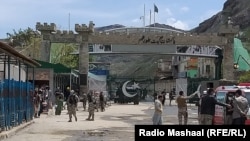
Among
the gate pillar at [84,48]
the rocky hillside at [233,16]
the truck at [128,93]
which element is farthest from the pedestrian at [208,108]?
the rocky hillside at [233,16]

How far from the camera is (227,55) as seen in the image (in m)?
56.4

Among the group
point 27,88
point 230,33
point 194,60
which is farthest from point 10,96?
point 194,60

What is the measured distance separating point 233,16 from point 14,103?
144721 millimetres

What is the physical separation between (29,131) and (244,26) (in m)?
134

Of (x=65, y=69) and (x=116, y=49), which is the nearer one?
(x=65, y=69)

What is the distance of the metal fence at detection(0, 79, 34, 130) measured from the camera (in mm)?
21128

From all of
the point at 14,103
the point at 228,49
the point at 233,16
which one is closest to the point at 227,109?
the point at 14,103

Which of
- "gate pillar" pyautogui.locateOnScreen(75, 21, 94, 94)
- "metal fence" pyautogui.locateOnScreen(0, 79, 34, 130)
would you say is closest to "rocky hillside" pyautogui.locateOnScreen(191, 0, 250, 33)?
"gate pillar" pyautogui.locateOnScreen(75, 21, 94, 94)

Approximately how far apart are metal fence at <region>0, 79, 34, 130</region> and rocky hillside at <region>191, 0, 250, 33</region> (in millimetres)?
118969

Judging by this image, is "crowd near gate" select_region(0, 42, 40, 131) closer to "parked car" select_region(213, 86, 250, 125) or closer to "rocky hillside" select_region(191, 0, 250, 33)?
"parked car" select_region(213, 86, 250, 125)

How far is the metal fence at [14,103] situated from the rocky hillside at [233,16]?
119 metres

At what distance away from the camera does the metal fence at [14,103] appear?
21.1m

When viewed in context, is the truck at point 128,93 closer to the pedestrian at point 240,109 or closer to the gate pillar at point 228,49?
the gate pillar at point 228,49

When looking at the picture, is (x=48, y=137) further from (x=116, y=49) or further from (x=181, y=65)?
(x=181, y=65)
